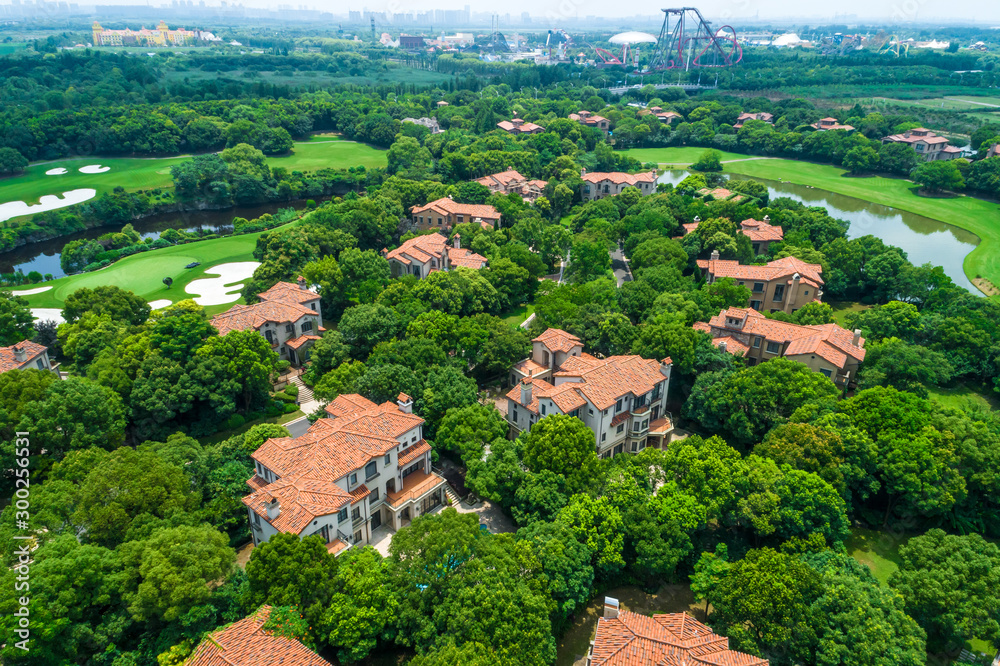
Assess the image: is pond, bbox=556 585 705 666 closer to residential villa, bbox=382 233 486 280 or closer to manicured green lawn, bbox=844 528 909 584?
manicured green lawn, bbox=844 528 909 584

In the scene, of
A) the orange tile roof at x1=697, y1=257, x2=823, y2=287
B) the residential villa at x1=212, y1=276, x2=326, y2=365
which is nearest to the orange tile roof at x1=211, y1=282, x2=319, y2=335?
the residential villa at x1=212, y1=276, x2=326, y2=365

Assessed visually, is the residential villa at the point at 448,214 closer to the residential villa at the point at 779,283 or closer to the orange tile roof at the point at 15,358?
the residential villa at the point at 779,283

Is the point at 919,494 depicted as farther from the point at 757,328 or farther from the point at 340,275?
the point at 340,275

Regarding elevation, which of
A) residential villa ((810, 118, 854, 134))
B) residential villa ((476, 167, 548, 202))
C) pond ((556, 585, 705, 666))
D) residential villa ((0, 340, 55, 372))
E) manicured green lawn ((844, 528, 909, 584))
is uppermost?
residential villa ((810, 118, 854, 134))

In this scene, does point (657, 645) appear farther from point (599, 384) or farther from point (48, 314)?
point (48, 314)

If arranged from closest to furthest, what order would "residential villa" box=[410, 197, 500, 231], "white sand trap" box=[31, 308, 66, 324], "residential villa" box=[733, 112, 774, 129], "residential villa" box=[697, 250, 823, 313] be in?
1. "white sand trap" box=[31, 308, 66, 324]
2. "residential villa" box=[697, 250, 823, 313]
3. "residential villa" box=[410, 197, 500, 231]
4. "residential villa" box=[733, 112, 774, 129]

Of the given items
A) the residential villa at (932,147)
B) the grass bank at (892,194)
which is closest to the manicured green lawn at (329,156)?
the grass bank at (892,194)
